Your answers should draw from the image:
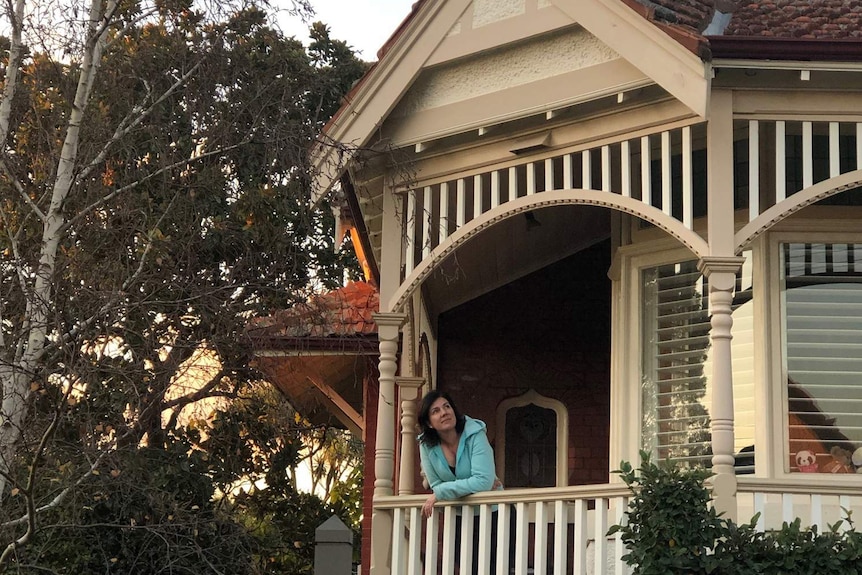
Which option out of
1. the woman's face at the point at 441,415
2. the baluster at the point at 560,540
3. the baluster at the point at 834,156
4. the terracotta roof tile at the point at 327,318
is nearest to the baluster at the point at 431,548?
the woman's face at the point at 441,415

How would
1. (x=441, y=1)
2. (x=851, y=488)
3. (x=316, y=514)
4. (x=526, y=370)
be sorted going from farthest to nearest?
(x=316, y=514) < (x=526, y=370) < (x=441, y=1) < (x=851, y=488)

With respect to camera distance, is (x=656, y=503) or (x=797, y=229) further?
(x=797, y=229)

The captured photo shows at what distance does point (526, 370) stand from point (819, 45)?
5.13 meters

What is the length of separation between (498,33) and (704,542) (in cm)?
401

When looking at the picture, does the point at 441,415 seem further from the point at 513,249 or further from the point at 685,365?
the point at 513,249

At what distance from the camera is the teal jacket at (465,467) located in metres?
8.32

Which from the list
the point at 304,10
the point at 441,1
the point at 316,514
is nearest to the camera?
the point at 304,10

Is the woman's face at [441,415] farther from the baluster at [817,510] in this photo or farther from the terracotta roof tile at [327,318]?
the baluster at [817,510]

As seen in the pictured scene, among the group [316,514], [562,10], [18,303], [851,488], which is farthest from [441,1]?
[316,514]

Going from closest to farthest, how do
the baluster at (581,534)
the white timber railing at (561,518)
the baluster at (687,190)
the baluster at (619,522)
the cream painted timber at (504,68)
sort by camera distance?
the white timber railing at (561,518)
the baluster at (619,522)
the baluster at (581,534)
the baluster at (687,190)
the cream painted timber at (504,68)

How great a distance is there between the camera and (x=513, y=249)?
1182 centimetres

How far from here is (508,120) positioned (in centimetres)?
907

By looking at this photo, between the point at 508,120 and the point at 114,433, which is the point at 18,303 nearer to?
the point at 114,433

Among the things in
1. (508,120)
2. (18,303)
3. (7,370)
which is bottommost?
(7,370)
